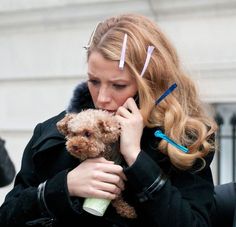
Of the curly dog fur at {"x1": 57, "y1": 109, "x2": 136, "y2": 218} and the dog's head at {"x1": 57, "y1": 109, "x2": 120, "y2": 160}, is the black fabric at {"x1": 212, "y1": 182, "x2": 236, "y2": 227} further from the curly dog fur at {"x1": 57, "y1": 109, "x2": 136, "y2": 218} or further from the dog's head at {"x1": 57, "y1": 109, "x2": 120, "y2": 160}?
the dog's head at {"x1": 57, "y1": 109, "x2": 120, "y2": 160}

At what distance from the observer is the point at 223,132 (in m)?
5.48

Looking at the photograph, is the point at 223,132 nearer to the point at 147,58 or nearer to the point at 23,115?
the point at 23,115

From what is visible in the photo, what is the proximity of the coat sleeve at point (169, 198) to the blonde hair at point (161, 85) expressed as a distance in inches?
3.3

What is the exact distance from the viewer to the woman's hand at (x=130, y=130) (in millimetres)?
1942

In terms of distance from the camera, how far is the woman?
1.93 m

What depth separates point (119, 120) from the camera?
6.50 ft

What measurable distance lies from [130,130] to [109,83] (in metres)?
0.23

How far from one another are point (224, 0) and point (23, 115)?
2.43 m

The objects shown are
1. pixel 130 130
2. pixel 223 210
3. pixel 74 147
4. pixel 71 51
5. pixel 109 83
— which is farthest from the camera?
pixel 71 51

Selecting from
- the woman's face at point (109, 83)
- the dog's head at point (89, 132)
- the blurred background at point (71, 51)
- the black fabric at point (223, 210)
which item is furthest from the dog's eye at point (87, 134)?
the blurred background at point (71, 51)

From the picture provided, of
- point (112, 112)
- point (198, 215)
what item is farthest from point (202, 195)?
point (112, 112)

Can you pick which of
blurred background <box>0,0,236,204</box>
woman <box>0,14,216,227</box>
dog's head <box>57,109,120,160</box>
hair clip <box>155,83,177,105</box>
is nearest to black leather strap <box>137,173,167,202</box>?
woman <box>0,14,216,227</box>

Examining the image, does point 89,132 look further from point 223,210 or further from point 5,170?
point 223,210

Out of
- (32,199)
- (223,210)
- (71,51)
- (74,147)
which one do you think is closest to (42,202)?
(32,199)
